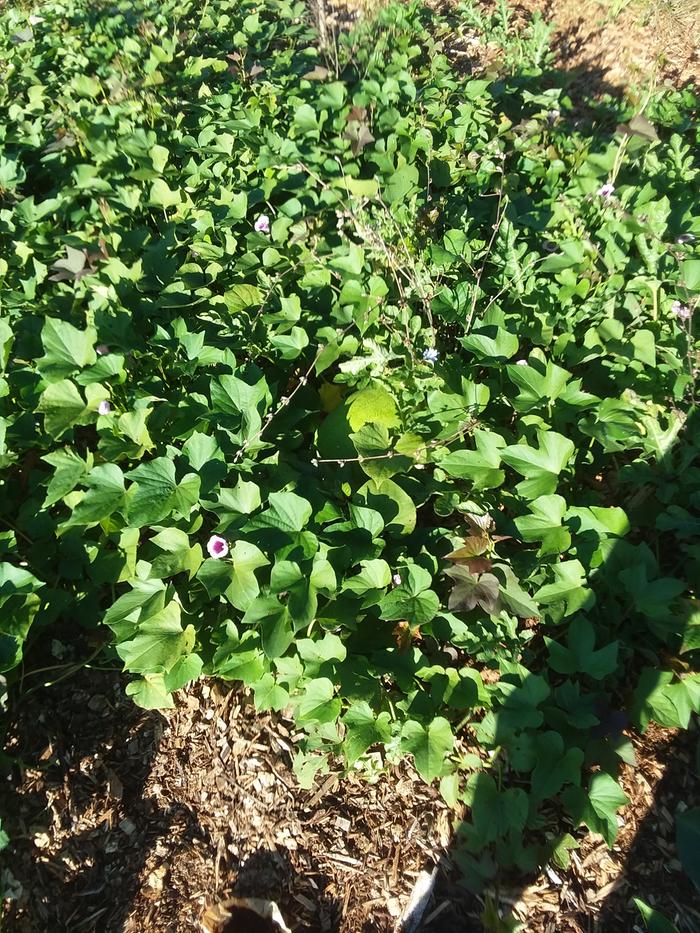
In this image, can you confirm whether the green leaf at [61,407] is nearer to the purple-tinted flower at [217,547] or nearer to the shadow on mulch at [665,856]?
the purple-tinted flower at [217,547]

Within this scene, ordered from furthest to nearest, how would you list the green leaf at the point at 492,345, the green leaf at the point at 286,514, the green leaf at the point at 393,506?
the green leaf at the point at 492,345 → the green leaf at the point at 393,506 → the green leaf at the point at 286,514

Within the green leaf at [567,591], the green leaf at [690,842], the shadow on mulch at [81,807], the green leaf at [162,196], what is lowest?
the shadow on mulch at [81,807]

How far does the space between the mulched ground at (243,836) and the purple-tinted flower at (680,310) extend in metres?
1.36

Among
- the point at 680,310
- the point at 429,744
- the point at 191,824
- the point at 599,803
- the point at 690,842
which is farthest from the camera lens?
the point at 680,310

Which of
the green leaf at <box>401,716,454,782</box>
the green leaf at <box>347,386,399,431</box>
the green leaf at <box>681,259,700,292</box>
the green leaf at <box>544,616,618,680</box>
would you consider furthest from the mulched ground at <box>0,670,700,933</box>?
the green leaf at <box>681,259,700,292</box>

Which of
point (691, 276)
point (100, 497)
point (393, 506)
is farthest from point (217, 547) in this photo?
point (691, 276)

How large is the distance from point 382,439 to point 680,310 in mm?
1149

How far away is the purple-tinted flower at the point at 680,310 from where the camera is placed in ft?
7.59

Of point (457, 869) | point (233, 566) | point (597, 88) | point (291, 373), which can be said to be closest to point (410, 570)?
point (233, 566)

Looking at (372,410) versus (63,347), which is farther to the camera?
(372,410)

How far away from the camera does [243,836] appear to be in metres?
2.00

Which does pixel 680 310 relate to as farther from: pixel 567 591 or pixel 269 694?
pixel 269 694

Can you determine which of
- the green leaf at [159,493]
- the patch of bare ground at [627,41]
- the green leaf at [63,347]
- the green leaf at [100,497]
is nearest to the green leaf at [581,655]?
the green leaf at [159,493]

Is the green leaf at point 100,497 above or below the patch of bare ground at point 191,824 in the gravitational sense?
above
